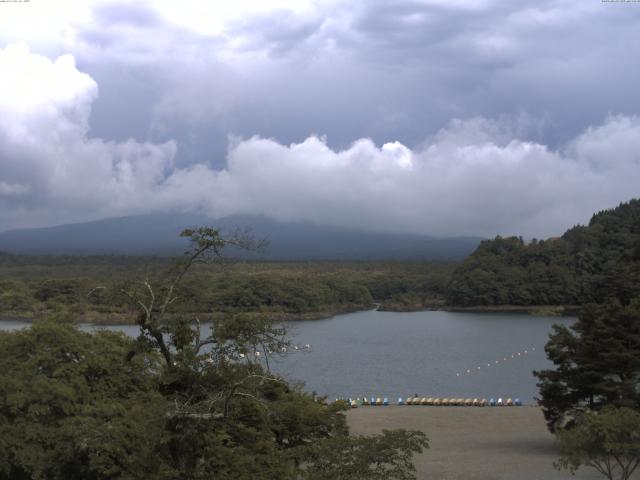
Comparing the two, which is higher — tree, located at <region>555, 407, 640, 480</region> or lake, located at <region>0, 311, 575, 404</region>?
tree, located at <region>555, 407, 640, 480</region>

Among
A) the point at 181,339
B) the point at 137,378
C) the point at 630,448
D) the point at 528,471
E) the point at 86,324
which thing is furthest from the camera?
the point at 86,324

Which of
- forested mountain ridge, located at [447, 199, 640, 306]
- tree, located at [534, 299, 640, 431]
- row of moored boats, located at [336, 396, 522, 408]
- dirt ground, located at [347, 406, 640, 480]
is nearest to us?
dirt ground, located at [347, 406, 640, 480]

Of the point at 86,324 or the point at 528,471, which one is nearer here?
the point at 528,471

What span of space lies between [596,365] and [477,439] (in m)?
5.28

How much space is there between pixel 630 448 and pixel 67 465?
975 centimetres

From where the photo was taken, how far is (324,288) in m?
84.7

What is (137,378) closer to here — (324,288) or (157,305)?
(157,305)

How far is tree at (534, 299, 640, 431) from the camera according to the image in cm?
1944

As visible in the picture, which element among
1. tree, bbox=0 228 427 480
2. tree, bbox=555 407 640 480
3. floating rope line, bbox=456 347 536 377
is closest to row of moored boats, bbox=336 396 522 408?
floating rope line, bbox=456 347 536 377

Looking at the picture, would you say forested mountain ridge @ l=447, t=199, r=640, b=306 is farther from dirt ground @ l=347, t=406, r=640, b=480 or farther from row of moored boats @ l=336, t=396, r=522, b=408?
dirt ground @ l=347, t=406, r=640, b=480

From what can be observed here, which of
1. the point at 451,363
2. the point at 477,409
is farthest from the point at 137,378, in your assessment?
the point at 451,363

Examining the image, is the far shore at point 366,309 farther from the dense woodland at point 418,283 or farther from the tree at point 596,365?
the tree at point 596,365

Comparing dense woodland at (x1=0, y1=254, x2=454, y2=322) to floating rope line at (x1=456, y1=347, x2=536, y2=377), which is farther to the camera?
dense woodland at (x1=0, y1=254, x2=454, y2=322)

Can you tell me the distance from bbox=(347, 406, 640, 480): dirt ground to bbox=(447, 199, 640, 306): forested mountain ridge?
52.6 m
